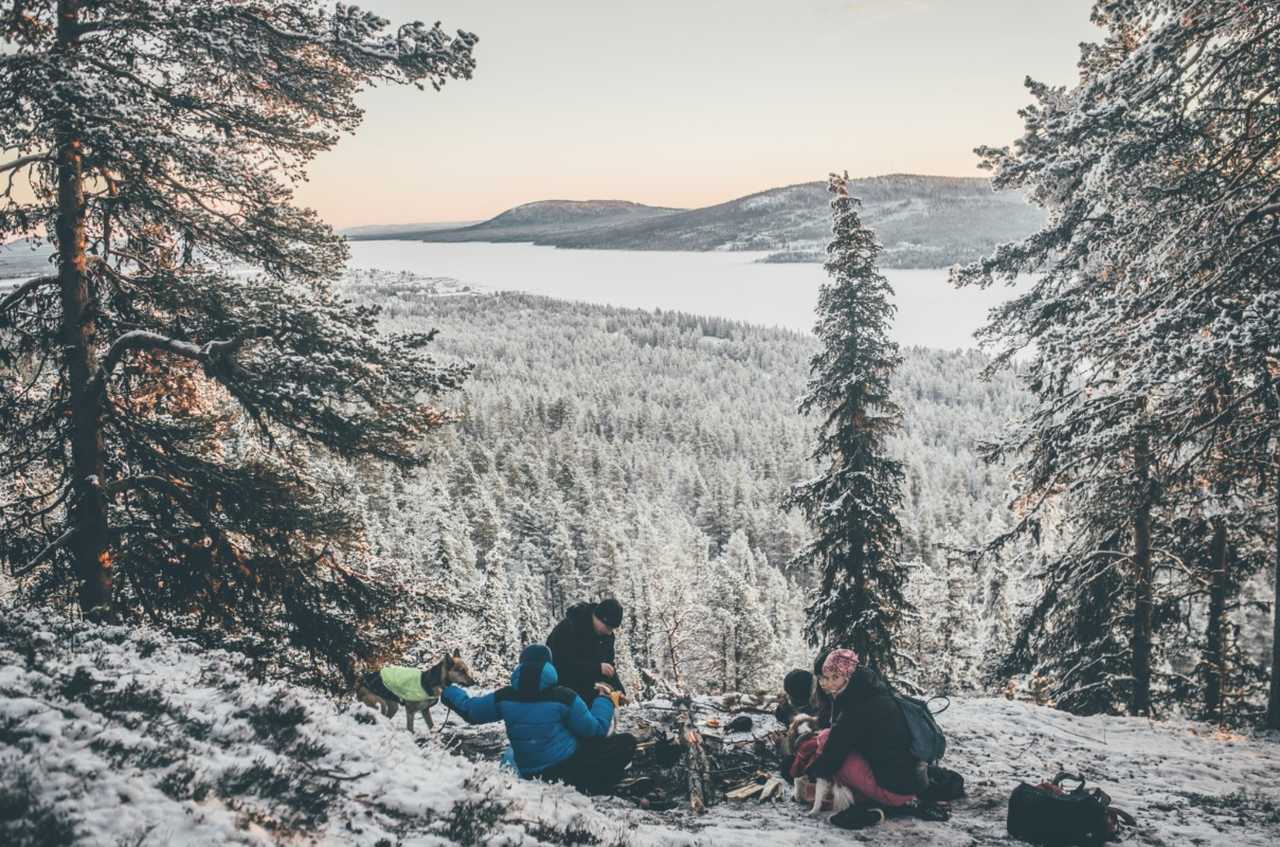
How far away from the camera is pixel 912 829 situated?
5996mm

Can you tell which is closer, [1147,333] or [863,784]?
[863,784]

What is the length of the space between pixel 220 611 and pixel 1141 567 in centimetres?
1396

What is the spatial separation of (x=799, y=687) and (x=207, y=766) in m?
6.11

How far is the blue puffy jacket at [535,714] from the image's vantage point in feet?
21.1

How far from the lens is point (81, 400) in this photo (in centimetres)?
785

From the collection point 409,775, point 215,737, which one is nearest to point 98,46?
point 215,737

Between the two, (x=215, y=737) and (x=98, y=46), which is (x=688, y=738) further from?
(x=98, y=46)

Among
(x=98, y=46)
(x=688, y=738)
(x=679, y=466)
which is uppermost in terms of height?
(x=98, y=46)

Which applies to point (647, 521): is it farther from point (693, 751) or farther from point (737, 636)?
point (693, 751)

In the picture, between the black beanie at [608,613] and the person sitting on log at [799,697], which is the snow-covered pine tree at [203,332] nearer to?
the black beanie at [608,613]

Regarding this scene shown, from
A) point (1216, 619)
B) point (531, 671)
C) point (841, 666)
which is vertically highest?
point (841, 666)

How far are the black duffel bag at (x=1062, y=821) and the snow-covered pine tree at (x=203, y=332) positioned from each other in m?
6.72

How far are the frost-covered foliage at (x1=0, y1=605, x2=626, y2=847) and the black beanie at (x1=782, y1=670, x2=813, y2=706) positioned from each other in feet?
10.6

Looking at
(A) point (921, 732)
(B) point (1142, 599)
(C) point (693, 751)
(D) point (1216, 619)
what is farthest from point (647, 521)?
(A) point (921, 732)
